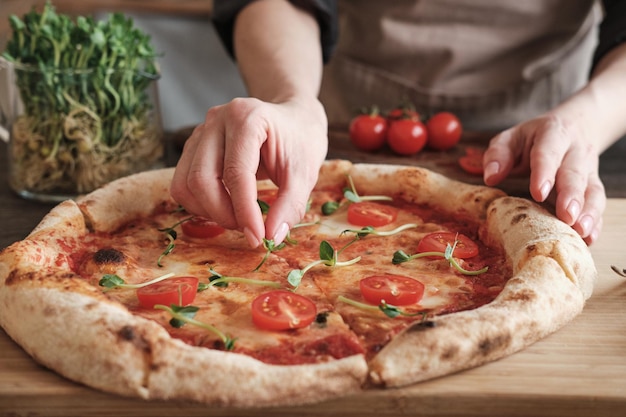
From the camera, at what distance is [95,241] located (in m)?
2.53

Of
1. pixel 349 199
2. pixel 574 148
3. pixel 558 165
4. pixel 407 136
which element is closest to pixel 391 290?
pixel 349 199

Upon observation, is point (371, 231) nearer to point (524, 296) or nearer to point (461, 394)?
point (524, 296)

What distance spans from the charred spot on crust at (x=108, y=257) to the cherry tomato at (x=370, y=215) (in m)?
0.82

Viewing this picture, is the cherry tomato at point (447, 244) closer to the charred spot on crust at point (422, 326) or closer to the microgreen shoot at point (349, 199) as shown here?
the microgreen shoot at point (349, 199)

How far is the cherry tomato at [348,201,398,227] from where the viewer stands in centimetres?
268

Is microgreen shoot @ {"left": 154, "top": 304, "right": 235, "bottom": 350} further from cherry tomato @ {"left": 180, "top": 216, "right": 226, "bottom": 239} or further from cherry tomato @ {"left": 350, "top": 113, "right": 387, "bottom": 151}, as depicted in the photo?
cherry tomato @ {"left": 350, "top": 113, "right": 387, "bottom": 151}

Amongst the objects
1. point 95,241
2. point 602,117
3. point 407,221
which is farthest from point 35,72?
point 602,117

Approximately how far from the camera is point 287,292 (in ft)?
6.82

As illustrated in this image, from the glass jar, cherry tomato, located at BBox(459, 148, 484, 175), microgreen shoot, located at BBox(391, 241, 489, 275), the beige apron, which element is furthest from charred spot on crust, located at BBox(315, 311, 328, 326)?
the beige apron

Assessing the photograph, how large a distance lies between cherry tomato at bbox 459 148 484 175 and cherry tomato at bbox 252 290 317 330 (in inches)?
63.2

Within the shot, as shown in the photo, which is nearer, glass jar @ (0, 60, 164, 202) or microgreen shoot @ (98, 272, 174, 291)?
microgreen shoot @ (98, 272, 174, 291)

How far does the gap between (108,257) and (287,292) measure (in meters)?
0.58

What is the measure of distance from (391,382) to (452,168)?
196 centimetres

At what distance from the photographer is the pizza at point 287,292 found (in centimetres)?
176
